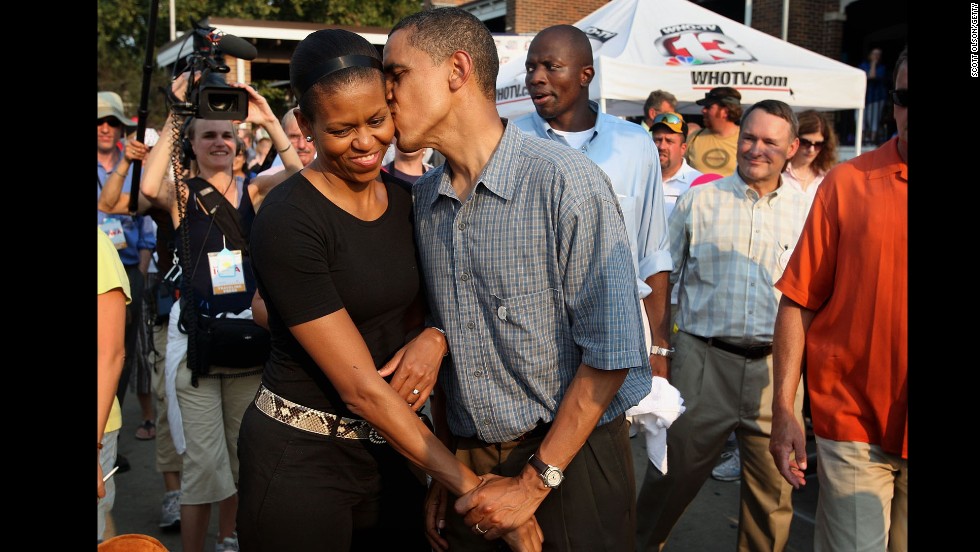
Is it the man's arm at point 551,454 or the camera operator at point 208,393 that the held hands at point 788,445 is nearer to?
the man's arm at point 551,454

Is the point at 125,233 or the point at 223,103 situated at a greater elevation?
the point at 223,103

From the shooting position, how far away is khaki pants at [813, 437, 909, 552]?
2.96 metres

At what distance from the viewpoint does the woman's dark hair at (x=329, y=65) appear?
90.4 inches

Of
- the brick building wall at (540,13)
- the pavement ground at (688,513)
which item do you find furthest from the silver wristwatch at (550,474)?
the brick building wall at (540,13)

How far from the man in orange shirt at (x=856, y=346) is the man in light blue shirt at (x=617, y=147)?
69cm

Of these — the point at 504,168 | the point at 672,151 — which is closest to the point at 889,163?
the point at 504,168

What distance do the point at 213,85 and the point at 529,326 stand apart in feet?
8.33

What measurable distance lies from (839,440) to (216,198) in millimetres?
3083

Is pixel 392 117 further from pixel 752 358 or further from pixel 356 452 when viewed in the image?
pixel 752 358

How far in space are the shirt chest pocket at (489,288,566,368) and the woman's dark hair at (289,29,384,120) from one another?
697 millimetres

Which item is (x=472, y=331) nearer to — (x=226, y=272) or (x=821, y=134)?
(x=226, y=272)

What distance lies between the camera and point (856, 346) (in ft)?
9.77

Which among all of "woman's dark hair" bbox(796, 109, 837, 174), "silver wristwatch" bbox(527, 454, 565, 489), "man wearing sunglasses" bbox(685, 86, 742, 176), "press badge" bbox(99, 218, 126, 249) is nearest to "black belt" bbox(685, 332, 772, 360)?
"silver wristwatch" bbox(527, 454, 565, 489)
